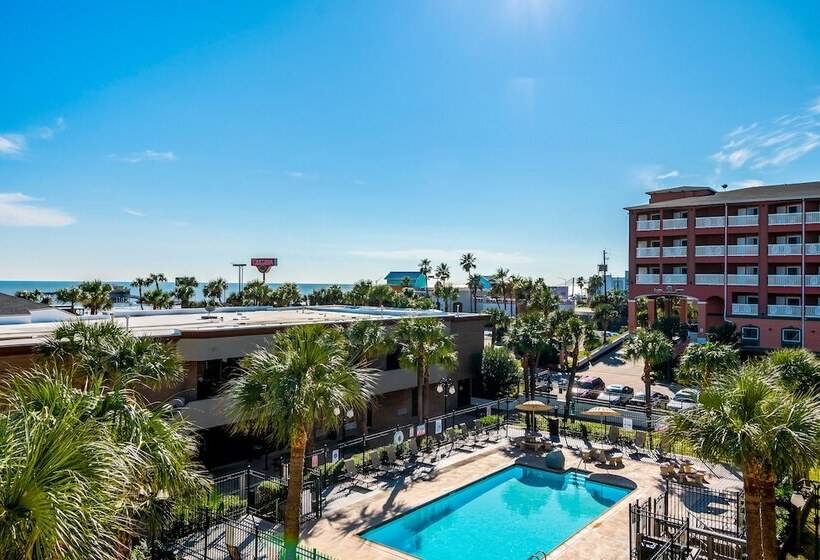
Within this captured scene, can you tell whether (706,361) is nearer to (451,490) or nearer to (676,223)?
(451,490)

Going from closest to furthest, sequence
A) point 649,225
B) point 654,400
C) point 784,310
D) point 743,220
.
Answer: point 654,400 → point 784,310 → point 743,220 → point 649,225

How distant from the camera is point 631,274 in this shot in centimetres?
5366

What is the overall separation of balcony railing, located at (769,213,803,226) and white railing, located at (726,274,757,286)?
4758mm

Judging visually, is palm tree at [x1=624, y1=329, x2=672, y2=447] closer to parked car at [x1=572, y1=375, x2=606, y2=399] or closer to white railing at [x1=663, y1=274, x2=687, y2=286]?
parked car at [x1=572, y1=375, x2=606, y2=399]

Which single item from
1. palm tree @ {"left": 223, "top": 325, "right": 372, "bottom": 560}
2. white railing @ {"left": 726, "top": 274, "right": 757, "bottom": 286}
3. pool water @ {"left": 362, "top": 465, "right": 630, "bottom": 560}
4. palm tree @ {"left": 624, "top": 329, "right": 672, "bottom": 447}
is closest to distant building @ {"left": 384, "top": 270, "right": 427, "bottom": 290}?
white railing @ {"left": 726, "top": 274, "right": 757, "bottom": 286}

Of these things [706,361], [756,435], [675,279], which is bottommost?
[706,361]

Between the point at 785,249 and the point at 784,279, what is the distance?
252 cm

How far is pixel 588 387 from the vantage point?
43.3 metres

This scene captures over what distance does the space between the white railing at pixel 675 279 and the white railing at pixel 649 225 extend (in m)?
4.87

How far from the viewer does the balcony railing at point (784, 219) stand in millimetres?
43969

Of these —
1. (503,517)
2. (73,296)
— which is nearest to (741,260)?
(503,517)

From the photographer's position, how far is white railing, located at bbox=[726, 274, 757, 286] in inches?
1830

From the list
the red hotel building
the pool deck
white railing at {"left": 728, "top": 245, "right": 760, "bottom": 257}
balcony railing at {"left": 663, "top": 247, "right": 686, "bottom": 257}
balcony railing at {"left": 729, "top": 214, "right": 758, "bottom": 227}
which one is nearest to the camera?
the pool deck

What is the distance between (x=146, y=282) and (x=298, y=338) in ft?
243
